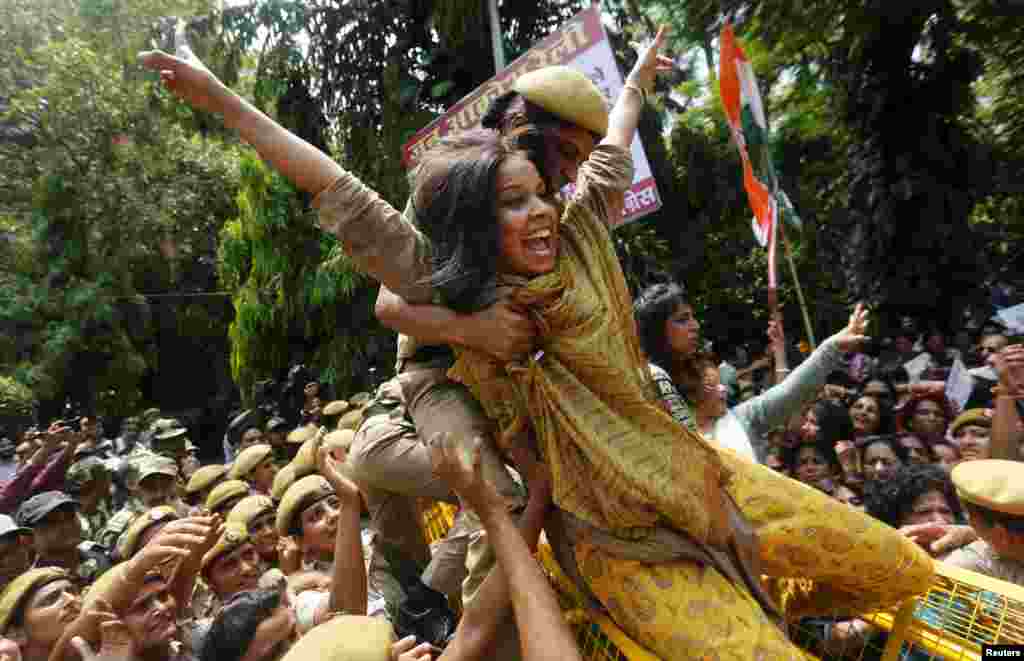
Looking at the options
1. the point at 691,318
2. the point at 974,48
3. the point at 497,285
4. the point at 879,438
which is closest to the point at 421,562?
the point at 691,318

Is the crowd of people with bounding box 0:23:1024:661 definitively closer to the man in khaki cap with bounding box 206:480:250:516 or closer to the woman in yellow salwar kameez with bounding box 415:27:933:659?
the woman in yellow salwar kameez with bounding box 415:27:933:659

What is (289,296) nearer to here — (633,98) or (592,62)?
(592,62)

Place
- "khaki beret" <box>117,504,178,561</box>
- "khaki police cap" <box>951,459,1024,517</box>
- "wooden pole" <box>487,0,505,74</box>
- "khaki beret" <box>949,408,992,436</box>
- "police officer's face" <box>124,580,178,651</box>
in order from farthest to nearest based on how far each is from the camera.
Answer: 1. "wooden pole" <box>487,0,505,74</box>
2. "khaki beret" <box>949,408,992,436</box>
3. "khaki beret" <box>117,504,178,561</box>
4. "police officer's face" <box>124,580,178,651</box>
5. "khaki police cap" <box>951,459,1024,517</box>

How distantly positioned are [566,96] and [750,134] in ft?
15.6

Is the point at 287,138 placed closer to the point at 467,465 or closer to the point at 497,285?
the point at 497,285

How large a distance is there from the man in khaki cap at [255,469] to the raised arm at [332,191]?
4218mm

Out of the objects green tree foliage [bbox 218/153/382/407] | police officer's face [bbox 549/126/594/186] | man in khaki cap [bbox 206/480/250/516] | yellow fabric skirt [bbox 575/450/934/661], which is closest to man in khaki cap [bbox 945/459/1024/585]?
yellow fabric skirt [bbox 575/450/934/661]

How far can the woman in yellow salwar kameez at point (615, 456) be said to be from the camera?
5.87 feet

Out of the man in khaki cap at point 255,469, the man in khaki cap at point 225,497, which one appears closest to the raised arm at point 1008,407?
the man in khaki cap at point 225,497

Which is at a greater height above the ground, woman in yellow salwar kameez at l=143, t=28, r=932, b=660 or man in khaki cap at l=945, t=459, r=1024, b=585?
woman in yellow salwar kameez at l=143, t=28, r=932, b=660

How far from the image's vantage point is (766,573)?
2010 millimetres

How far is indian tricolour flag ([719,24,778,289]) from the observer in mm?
6113

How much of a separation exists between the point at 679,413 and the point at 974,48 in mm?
9872

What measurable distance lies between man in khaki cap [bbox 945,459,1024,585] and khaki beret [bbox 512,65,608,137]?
1698mm
